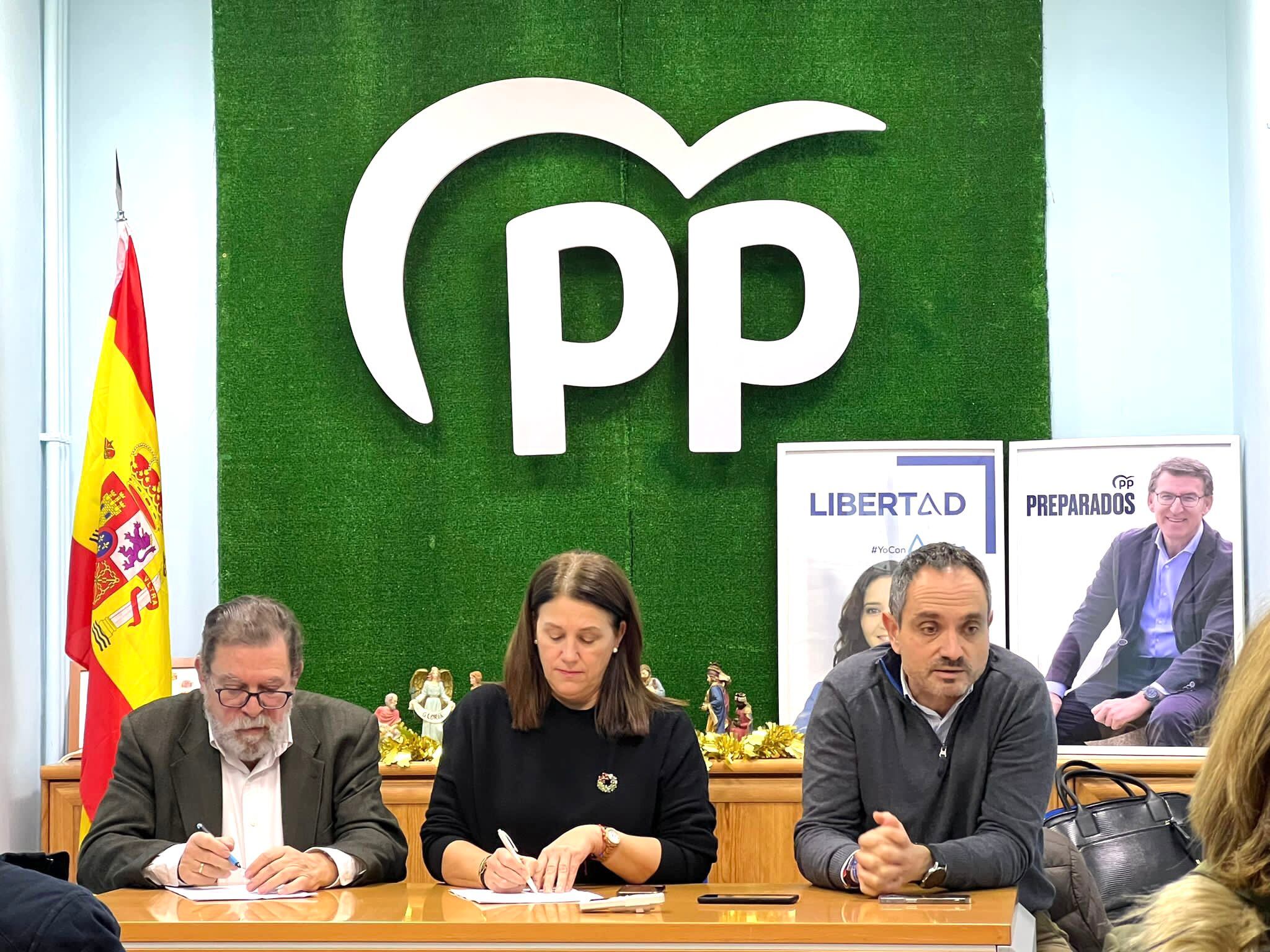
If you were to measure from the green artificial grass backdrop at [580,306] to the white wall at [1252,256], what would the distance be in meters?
0.62

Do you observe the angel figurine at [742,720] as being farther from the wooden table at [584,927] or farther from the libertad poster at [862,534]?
the wooden table at [584,927]

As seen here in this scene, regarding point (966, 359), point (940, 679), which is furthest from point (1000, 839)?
point (966, 359)

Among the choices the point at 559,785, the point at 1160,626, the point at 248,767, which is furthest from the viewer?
the point at 1160,626

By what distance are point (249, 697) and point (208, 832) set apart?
0.32 meters

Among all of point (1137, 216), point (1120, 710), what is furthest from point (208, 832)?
point (1137, 216)

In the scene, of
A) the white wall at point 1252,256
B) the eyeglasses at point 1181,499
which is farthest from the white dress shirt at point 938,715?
the eyeglasses at point 1181,499

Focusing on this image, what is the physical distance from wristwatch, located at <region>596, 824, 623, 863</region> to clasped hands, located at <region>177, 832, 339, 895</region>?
1.88ft

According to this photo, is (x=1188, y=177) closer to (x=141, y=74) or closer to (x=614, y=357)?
(x=614, y=357)

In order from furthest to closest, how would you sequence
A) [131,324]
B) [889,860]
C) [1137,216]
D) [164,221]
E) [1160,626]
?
1. [164,221]
2. [1137,216]
3. [131,324]
4. [1160,626]
5. [889,860]

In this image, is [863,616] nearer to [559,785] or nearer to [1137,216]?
[1137,216]

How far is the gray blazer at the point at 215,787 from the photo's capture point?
337 cm

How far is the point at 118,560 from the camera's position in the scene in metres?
4.66

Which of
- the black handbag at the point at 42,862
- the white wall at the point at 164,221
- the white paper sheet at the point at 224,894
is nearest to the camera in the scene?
the black handbag at the point at 42,862

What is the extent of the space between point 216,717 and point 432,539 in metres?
1.80
